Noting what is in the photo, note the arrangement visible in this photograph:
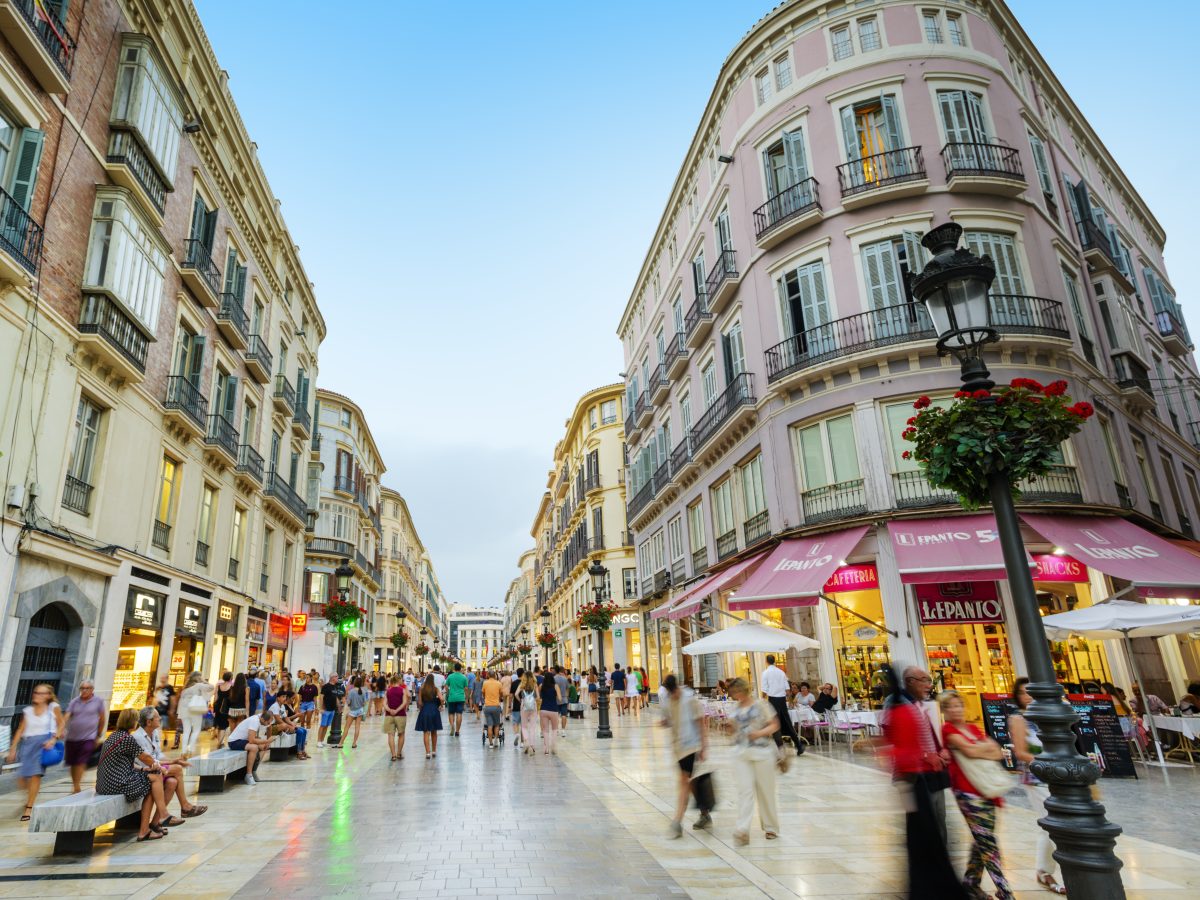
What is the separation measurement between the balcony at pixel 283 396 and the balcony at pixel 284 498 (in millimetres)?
2305

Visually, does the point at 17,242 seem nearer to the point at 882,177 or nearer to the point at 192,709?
the point at 192,709

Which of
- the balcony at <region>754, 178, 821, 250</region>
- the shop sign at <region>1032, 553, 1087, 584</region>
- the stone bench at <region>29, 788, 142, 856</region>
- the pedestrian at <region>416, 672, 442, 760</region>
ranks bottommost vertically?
the stone bench at <region>29, 788, 142, 856</region>

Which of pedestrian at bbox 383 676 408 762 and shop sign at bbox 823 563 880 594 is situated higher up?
shop sign at bbox 823 563 880 594

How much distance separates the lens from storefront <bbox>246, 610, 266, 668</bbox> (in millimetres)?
22484

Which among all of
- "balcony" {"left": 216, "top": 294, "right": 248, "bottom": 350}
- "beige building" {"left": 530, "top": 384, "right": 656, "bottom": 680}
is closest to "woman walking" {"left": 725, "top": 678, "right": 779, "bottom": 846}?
"balcony" {"left": 216, "top": 294, "right": 248, "bottom": 350}

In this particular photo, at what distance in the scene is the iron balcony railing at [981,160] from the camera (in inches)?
653

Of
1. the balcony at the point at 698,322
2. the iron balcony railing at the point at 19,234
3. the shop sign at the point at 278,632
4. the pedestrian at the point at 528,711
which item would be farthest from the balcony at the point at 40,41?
the shop sign at the point at 278,632

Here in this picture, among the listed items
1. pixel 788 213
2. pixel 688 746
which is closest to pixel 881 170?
pixel 788 213

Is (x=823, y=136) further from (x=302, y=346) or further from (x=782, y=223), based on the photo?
(x=302, y=346)

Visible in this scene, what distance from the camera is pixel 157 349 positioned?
54.2 feet

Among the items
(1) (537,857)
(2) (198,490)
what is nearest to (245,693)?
(2) (198,490)

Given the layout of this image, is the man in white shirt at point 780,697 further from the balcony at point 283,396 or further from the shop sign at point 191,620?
the balcony at point 283,396

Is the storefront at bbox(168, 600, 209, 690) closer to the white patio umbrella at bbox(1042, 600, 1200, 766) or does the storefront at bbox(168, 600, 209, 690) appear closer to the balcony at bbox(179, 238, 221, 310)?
the balcony at bbox(179, 238, 221, 310)

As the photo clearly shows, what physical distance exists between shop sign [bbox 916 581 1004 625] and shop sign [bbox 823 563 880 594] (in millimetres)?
912
